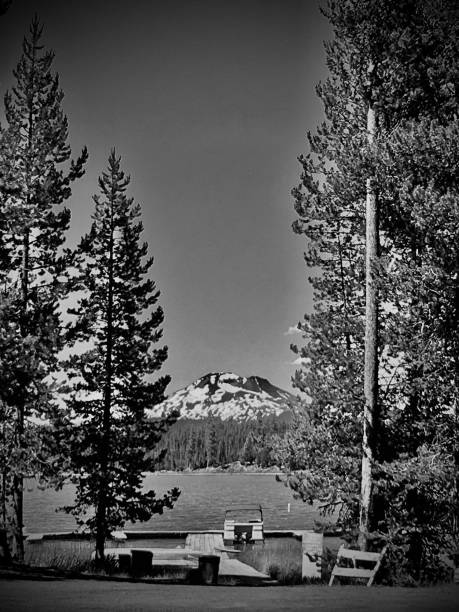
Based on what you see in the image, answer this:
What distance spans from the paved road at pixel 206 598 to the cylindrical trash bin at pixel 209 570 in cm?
121

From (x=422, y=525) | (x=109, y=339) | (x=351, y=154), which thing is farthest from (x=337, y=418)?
(x=109, y=339)

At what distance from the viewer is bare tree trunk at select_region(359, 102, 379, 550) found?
13641 mm

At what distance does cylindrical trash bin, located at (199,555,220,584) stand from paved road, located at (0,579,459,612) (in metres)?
1.21

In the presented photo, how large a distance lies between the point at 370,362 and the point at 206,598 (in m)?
6.51

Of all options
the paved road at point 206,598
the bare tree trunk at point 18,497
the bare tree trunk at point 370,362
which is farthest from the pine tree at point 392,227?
the bare tree trunk at point 18,497

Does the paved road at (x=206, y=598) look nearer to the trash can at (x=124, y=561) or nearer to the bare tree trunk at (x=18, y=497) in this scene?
the trash can at (x=124, y=561)

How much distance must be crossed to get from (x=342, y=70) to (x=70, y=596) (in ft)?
42.4

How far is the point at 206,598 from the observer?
10070mm

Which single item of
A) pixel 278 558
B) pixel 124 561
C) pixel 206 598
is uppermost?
pixel 206 598

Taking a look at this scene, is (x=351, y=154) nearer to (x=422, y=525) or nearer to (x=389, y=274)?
(x=389, y=274)

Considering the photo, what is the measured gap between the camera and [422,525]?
527 inches

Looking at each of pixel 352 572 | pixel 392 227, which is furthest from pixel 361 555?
pixel 392 227

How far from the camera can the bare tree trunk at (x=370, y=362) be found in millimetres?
13641

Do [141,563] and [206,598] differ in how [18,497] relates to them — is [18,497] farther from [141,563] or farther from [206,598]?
A: [206,598]
